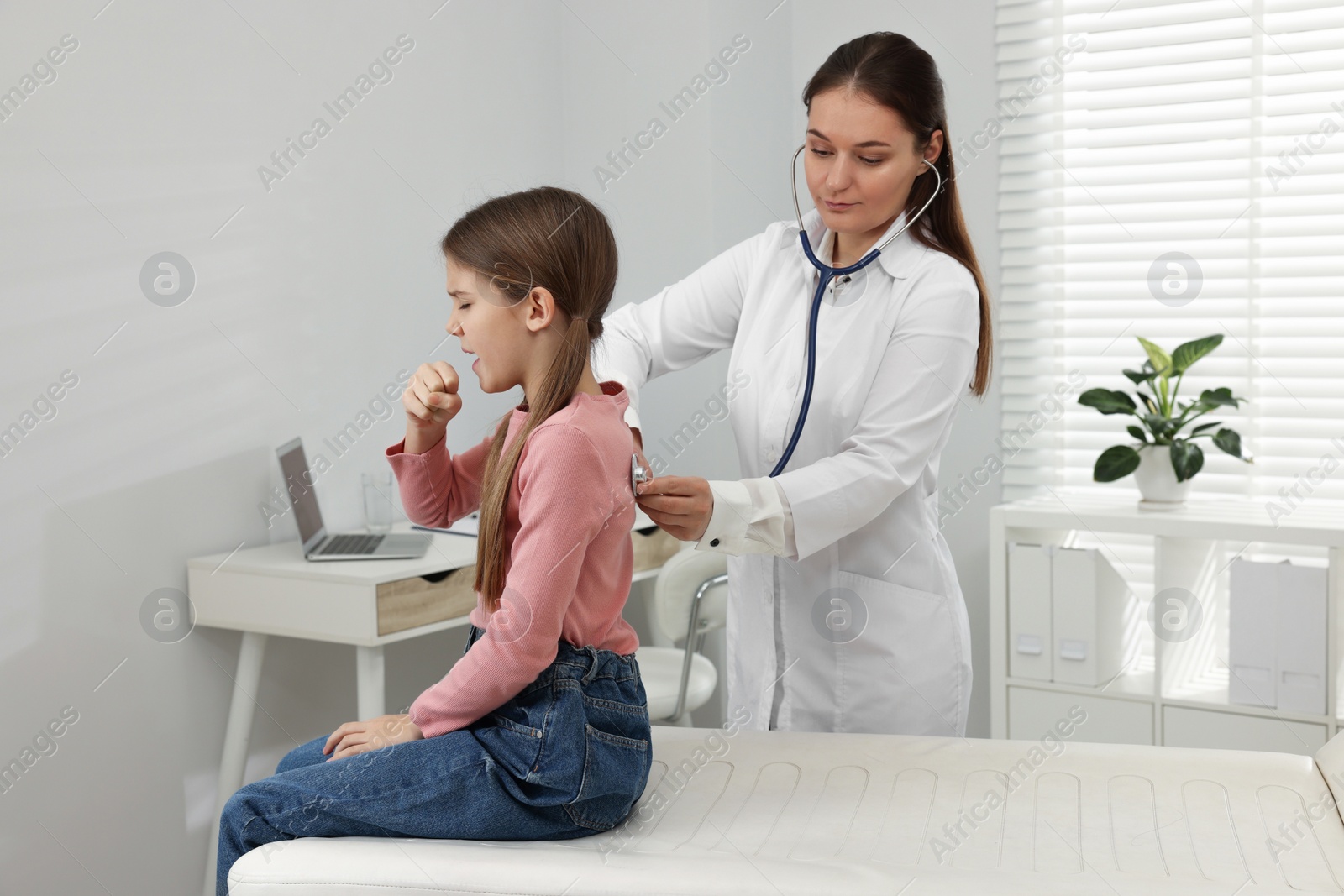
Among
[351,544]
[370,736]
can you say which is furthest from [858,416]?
[351,544]

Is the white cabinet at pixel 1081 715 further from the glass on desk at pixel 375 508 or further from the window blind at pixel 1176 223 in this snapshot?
the glass on desk at pixel 375 508

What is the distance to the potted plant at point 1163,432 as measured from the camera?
8.11 ft

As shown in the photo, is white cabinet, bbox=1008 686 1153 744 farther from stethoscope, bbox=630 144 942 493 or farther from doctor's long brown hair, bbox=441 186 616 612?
doctor's long brown hair, bbox=441 186 616 612

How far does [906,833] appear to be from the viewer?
1.09m

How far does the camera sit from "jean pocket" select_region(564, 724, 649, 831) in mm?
1052

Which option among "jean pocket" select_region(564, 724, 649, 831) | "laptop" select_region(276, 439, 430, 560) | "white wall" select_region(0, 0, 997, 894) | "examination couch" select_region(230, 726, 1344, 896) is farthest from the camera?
"laptop" select_region(276, 439, 430, 560)

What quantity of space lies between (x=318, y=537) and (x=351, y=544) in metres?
0.08

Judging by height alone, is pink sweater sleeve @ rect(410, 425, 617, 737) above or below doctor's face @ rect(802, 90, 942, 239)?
below

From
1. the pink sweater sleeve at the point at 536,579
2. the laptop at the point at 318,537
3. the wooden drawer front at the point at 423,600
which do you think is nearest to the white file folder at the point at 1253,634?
the wooden drawer front at the point at 423,600

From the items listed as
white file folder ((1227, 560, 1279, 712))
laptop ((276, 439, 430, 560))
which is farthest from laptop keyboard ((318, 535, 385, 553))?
white file folder ((1227, 560, 1279, 712))

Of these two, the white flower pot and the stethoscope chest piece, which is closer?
the stethoscope chest piece

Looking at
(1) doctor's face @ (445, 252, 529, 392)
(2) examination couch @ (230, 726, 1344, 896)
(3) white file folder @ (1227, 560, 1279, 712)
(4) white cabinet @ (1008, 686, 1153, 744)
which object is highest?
(1) doctor's face @ (445, 252, 529, 392)

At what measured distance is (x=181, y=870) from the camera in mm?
2203

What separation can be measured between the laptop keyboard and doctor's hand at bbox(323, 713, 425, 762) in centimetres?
108
